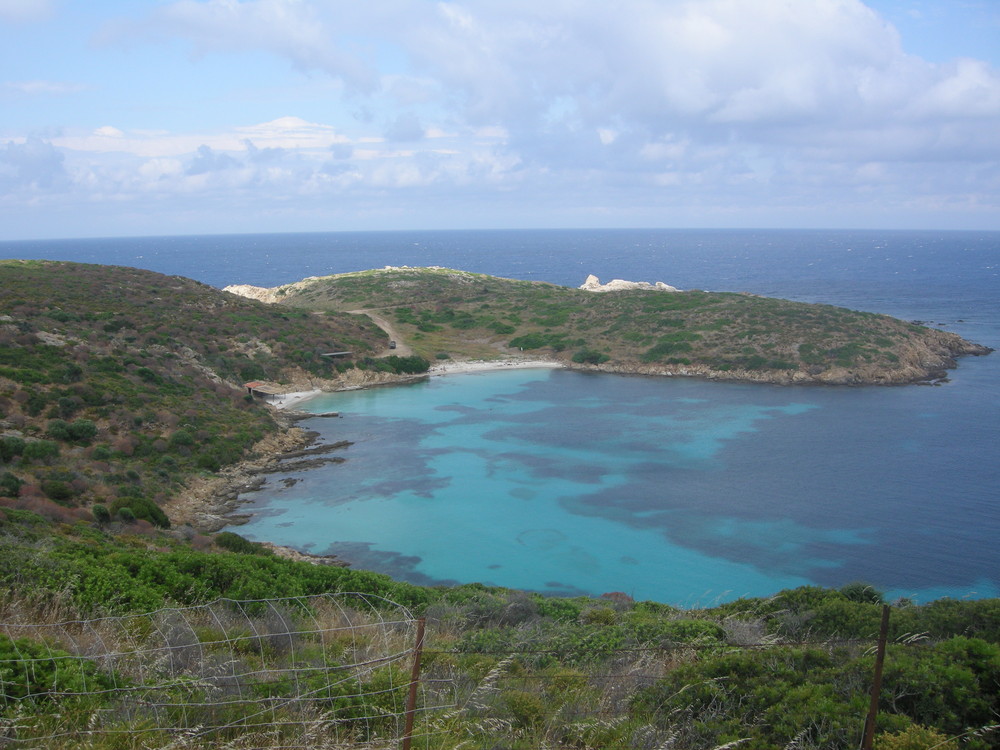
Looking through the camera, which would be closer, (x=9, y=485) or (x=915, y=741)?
(x=915, y=741)

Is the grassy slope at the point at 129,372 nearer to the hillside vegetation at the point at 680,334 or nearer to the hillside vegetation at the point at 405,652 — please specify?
the hillside vegetation at the point at 405,652

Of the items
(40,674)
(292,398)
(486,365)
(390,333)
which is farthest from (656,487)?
(390,333)

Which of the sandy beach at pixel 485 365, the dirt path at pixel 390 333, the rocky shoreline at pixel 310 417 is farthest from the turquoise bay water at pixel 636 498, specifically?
the dirt path at pixel 390 333

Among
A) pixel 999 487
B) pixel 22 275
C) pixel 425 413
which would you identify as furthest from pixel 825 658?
pixel 22 275

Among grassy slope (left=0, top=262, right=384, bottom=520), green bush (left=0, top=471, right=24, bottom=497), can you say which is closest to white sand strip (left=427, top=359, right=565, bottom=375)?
grassy slope (left=0, top=262, right=384, bottom=520)

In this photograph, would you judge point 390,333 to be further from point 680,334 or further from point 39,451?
point 39,451

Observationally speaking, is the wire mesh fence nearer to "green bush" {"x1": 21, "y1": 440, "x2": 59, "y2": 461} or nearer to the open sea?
the open sea

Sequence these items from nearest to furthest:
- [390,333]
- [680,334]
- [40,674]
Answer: [40,674], [680,334], [390,333]

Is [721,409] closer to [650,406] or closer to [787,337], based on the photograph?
[650,406]
